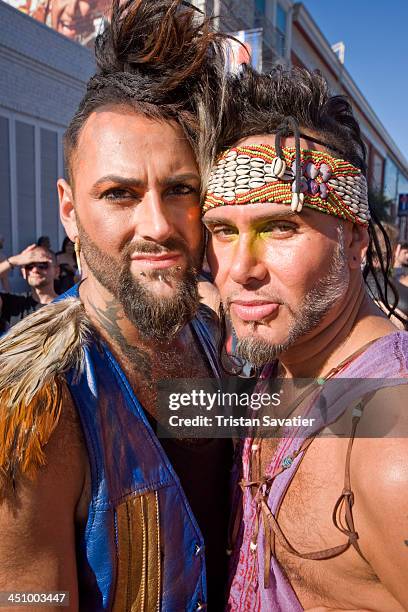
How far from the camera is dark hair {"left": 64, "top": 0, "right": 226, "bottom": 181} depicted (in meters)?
1.58

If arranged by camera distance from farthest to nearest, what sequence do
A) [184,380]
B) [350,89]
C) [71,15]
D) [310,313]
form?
[350,89] < [71,15] < [184,380] < [310,313]

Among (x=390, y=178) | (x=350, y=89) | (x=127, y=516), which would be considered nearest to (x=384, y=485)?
(x=127, y=516)

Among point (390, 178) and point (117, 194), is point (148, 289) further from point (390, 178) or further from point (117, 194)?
point (390, 178)

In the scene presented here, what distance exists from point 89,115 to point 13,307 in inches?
121

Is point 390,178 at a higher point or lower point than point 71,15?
higher

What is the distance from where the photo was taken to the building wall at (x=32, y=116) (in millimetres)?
8523

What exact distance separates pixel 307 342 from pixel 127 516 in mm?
765

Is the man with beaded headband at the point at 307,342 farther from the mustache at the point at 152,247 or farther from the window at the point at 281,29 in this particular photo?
the window at the point at 281,29

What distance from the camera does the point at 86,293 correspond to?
1787 mm

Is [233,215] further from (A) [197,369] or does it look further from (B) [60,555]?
(B) [60,555]

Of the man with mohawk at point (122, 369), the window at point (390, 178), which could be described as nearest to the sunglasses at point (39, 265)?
the man with mohawk at point (122, 369)

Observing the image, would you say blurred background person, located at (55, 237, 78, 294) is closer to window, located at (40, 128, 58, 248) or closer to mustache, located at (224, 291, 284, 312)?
window, located at (40, 128, 58, 248)

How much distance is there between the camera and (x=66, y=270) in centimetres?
581

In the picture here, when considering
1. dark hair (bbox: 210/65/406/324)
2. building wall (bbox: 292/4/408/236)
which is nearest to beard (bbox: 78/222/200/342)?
dark hair (bbox: 210/65/406/324)
